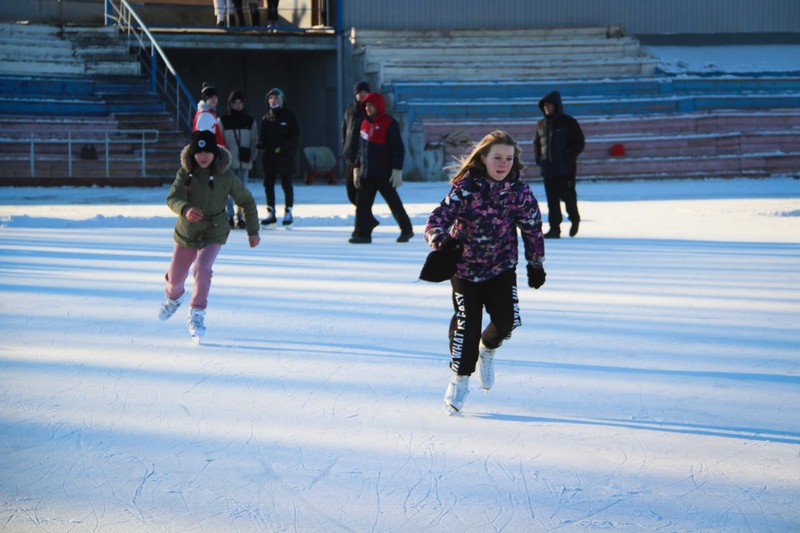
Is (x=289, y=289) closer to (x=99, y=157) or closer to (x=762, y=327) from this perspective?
(x=762, y=327)

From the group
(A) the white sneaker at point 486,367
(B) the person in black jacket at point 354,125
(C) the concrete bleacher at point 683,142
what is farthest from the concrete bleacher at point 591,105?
(A) the white sneaker at point 486,367

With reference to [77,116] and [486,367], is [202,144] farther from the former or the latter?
[77,116]

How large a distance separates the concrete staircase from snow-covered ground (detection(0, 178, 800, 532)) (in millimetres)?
10824

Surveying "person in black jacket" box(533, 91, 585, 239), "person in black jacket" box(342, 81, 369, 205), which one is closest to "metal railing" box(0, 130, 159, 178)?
"person in black jacket" box(342, 81, 369, 205)

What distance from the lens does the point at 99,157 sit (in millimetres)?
20125

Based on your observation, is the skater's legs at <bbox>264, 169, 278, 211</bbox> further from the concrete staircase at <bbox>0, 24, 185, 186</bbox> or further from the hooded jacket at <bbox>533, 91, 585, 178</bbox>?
the concrete staircase at <bbox>0, 24, 185, 186</bbox>

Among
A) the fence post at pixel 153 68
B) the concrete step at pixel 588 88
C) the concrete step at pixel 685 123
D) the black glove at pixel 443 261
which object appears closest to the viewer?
the black glove at pixel 443 261

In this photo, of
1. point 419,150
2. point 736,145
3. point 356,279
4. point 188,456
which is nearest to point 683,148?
point 736,145

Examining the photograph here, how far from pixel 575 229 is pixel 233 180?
607cm

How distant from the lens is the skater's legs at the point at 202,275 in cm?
620

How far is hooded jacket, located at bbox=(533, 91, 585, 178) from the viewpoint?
37.9ft

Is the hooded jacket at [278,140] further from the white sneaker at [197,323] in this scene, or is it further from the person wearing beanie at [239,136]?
the white sneaker at [197,323]

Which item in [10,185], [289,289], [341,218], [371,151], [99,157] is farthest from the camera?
[99,157]

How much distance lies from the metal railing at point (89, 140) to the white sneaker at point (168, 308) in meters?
13.3
